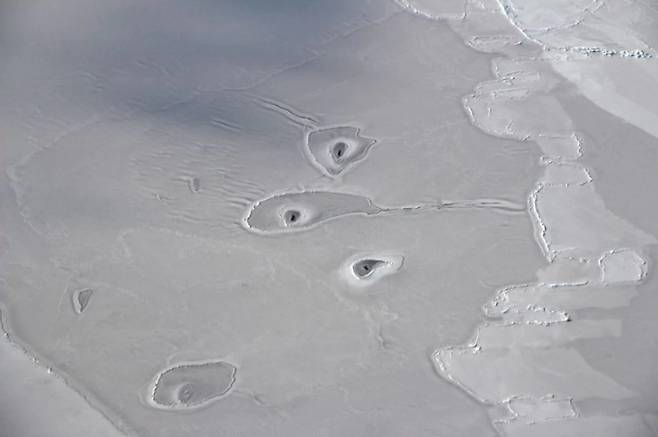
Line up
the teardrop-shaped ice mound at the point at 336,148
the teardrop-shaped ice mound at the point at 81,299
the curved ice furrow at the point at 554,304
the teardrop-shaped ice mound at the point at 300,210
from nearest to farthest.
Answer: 1. the curved ice furrow at the point at 554,304
2. the teardrop-shaped ice mound at the point at 81,299
3. the teardrop-shaped ice mound at the point at 300,210
4. the teardrop-shaped ice mound at the point at 336,148

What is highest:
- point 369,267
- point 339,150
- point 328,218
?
point 339,150

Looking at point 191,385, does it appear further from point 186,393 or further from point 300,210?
point 300,210

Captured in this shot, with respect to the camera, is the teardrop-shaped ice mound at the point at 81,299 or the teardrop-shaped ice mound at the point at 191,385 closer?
the teardrop-shaped ice mound at the point at 191,385

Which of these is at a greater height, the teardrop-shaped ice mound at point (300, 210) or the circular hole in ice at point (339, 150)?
the circular hole in ice at point (339, 150)

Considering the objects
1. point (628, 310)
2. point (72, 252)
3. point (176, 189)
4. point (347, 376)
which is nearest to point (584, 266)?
point (628, 310)

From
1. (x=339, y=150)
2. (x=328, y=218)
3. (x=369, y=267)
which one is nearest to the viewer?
(x=369, y=267)

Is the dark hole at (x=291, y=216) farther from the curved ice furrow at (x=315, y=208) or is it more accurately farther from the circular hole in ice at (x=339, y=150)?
the circular hole in ice at (x=339, y=150)

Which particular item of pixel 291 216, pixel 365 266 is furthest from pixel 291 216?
pixel 365 266

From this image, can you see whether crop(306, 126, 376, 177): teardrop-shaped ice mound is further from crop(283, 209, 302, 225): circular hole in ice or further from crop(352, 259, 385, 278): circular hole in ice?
crop(352, 259, 385, 278): circular hole in ice

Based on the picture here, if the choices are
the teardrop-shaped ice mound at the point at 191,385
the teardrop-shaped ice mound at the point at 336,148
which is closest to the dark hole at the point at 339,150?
the teardrop-shaped ice mound at the point at 336,148
